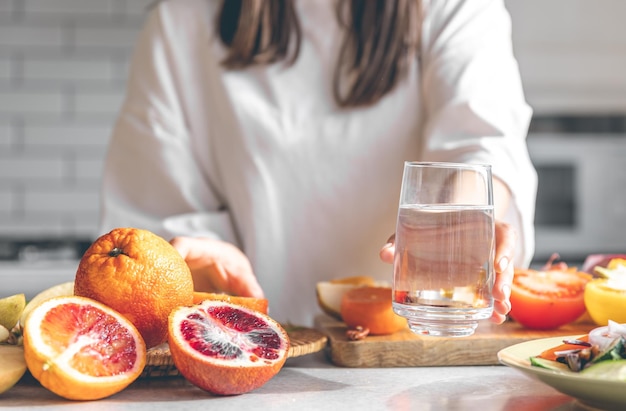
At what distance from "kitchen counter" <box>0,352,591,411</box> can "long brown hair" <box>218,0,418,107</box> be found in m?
0.65

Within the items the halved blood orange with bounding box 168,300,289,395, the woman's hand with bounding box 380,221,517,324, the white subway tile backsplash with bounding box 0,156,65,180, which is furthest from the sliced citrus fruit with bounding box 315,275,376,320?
the white subway tile backsplash with bounding box 0,156,65,180

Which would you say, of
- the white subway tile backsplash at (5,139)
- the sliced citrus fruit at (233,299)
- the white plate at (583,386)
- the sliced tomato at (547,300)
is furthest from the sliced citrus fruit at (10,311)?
the white subway tile backsplash at (5,139)

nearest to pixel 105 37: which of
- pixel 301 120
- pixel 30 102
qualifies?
pixel 30 102

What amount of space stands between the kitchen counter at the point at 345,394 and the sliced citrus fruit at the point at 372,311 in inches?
3.6

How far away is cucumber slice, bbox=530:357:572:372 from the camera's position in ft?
2.46

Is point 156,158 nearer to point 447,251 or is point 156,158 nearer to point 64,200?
point 447,251

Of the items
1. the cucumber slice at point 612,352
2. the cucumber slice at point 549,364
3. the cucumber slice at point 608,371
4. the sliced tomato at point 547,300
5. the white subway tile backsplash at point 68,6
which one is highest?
the white subway tile backsplash at point 68,6

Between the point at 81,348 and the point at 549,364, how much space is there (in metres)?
0.45

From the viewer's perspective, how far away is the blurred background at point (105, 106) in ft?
9.41

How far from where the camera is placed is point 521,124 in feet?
4.56

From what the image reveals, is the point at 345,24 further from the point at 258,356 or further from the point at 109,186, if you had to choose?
the point at 258,356

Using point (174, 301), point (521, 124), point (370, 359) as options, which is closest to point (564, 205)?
point (521, 124)

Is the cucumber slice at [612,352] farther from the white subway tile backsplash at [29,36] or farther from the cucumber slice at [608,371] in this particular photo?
the white subway tile backsplash at [29,36]

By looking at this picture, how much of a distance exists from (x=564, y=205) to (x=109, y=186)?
6.28ft
